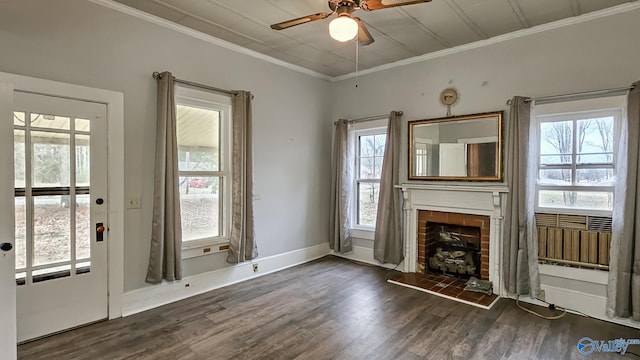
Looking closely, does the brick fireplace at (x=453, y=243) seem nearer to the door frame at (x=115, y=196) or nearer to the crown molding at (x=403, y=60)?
the crown molding at (x=403, y=60)

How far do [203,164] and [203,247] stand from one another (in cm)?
97

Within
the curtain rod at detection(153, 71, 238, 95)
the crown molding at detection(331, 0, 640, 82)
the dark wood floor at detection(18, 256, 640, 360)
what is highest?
the crown molding at detection(331, 0, 640, 82)

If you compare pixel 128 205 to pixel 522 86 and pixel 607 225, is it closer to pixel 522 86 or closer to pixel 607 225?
pixel 522 86

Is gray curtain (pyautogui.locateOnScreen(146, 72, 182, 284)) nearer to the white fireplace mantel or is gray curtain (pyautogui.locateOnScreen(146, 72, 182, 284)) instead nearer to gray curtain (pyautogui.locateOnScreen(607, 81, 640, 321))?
the white fireplace mantel

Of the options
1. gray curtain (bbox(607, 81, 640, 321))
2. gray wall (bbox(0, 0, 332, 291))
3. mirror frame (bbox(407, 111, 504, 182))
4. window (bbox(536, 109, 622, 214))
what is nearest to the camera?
gray wall (bbox(0, 0, 332, 291))

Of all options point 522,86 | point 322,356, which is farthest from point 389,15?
point 322,356

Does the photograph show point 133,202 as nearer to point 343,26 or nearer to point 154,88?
point 154,88

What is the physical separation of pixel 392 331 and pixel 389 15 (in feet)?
9.82

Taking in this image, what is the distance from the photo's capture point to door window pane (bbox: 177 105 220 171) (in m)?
3.59

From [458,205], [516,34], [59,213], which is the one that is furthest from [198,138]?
[516,34]

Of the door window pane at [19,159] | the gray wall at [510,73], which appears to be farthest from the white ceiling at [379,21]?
the door window pane at [19,159]

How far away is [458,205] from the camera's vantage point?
407 cm

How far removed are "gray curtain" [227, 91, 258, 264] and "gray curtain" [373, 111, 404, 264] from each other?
188 cm

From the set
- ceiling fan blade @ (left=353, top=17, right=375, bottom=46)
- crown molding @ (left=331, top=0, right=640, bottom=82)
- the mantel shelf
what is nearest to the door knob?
ceiling fan blade @ (left=353, top=17, right=375, bottom=46)
